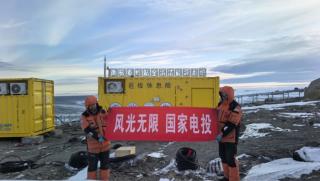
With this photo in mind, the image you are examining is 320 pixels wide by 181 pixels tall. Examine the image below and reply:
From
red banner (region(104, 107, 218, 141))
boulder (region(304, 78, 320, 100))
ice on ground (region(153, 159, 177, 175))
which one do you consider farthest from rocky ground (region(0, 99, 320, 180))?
boulder (region(304, 78, 320, 100))

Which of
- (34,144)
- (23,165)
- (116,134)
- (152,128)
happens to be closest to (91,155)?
(116,134)

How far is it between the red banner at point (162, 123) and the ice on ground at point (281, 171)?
3.99ft

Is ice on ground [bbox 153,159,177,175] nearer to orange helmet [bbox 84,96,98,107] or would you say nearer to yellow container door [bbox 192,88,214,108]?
orange helmet [bbox 84,96,98,107]

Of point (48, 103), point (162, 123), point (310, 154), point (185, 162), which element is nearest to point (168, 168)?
point (185, 162)

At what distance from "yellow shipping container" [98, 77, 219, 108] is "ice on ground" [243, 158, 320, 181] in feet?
26.3

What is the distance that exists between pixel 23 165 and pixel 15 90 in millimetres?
7121

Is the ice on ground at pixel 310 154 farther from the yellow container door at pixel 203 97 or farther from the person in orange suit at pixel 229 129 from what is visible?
the yellow container door at pixel 203 97

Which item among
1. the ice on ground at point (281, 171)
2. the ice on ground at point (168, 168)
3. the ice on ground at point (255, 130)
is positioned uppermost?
the ice on ground at point (255, 130)

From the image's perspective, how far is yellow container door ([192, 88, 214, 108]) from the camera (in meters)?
18.1

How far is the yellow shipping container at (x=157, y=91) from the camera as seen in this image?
17797 mm

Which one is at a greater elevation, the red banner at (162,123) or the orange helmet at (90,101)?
the orange helmet at (90,101)

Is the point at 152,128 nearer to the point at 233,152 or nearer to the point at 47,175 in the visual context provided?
the point at 233,152

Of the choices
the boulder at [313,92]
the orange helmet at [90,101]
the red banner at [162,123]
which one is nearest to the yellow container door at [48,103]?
the red banner at [162,123]

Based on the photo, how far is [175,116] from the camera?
9.72 meters
